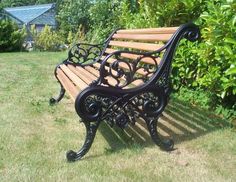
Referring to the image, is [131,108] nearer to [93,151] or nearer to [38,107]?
[93,151]

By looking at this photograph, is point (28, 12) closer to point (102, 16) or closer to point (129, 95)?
point (102, 16)

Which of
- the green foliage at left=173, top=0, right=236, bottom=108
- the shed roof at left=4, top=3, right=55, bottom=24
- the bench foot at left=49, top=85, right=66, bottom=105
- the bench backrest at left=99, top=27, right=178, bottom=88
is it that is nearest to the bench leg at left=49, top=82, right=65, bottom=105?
the bench foot at left=49, top=85, right=66, bottom=105

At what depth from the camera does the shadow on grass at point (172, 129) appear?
4109 mm

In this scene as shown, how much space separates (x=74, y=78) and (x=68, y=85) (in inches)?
4.4

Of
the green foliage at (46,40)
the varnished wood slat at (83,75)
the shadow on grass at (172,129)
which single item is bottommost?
the green foliage at (46,40)

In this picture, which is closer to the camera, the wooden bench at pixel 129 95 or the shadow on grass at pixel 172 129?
the wooden bench at pixel 129 95

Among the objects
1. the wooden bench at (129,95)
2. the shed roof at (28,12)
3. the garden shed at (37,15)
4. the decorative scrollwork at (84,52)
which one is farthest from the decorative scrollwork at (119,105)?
the shed roof at (28,12)

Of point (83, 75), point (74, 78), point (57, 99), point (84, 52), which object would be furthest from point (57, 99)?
point (74, 78)

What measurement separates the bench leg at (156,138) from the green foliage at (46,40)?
15144 mm

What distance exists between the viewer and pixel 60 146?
4.04m

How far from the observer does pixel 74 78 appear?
4.54 meters

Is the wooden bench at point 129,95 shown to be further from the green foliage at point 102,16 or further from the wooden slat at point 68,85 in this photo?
the green foliage at point 102,16

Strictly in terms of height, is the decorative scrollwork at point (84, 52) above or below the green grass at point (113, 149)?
above

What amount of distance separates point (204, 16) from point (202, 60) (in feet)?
2.23
